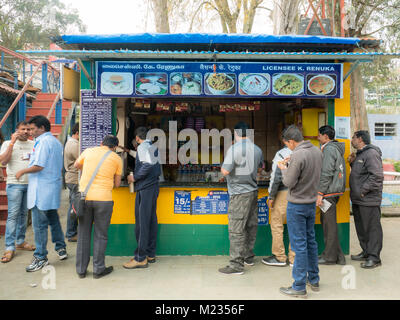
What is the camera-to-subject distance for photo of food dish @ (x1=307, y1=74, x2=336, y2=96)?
16.8 ft

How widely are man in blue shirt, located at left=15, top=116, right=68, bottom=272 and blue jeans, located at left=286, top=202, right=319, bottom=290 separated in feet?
10.4

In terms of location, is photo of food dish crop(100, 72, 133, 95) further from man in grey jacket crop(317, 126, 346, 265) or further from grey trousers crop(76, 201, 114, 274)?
man in grey jacket crop(317, 126, 346, 265)

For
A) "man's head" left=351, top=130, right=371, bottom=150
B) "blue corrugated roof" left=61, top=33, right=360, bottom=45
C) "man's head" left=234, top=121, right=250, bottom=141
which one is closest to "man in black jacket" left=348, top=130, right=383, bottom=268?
"man's head" left=351, top=130, right=371, bottom=150

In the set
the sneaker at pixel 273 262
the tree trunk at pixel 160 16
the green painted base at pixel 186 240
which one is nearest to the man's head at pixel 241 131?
the green painted base at pixel 186 240

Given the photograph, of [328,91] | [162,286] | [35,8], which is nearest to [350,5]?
[328,91]

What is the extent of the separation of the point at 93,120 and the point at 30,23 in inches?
911

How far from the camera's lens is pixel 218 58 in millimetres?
5055

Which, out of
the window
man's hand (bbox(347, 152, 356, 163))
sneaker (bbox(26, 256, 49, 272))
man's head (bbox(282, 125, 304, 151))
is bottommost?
sneaker (bbox(26, 256, 49, 272))

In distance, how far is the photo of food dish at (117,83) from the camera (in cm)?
500

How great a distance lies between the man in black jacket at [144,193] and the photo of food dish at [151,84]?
0.58m

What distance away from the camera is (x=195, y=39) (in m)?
4.87
